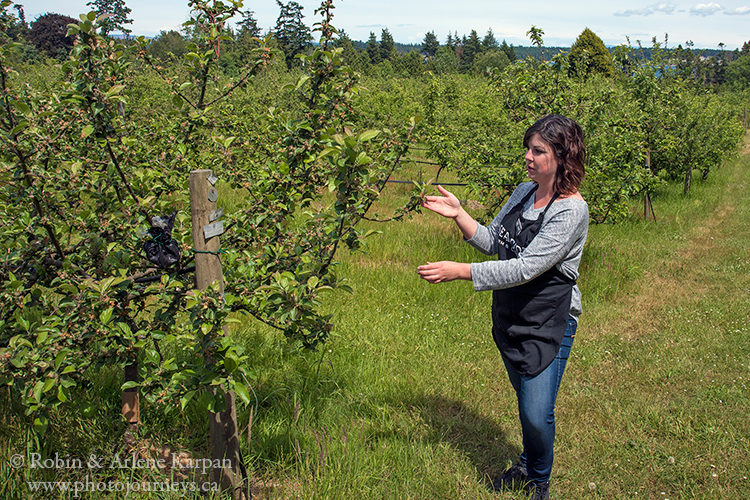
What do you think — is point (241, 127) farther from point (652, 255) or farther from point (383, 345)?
point (652, 255)

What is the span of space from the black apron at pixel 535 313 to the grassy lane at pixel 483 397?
0.96 m

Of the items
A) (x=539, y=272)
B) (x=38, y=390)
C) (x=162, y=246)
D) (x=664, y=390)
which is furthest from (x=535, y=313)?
(x=664, y=390)

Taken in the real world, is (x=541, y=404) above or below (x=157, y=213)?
below

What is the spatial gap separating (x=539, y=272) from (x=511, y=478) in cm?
144

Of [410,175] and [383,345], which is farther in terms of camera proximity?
[410,175]

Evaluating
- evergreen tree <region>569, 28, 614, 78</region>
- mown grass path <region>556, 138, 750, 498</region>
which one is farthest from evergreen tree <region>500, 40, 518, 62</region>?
mown grass path <region>556, 138, 750, 498</region>

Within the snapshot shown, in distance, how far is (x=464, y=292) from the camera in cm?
605

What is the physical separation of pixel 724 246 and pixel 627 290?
125 inches

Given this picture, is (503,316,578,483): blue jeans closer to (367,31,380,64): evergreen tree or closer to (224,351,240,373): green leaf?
(224,351,240,373): green leaf

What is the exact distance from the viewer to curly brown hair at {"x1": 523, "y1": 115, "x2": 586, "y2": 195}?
2621 mm

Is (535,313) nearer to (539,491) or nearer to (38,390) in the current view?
(539,491)

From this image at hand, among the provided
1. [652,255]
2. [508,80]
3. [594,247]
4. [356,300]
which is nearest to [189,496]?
[356,300]

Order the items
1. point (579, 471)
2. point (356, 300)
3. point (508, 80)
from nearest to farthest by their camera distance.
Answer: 1. point (579, 471)
2. point (356, 300)
3. point (508, 80)
